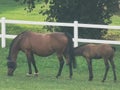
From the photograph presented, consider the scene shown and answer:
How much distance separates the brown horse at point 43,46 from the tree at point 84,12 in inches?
292

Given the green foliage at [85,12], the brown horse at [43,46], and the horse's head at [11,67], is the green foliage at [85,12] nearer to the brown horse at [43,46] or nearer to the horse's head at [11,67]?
the brown horse at [43,46]

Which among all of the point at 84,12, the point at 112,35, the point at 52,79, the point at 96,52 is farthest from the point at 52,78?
the point at 112,35

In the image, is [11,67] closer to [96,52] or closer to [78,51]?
[78,51]

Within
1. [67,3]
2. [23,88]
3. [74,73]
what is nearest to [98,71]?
[74,73]

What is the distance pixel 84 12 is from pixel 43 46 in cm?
810

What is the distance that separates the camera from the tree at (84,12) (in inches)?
873

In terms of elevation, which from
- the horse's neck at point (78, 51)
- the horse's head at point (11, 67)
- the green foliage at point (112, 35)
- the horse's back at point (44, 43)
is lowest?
the green foliage at point (112, 35)

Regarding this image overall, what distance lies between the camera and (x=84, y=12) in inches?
881

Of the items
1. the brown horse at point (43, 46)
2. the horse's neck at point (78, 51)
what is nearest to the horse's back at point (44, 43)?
the brown horse at point (43, 46)

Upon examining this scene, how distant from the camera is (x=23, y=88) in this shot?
41.1 feet

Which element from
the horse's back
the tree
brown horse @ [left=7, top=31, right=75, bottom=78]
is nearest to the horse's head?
brown horse @ [left=7, top=31, right=75, bottom=78]

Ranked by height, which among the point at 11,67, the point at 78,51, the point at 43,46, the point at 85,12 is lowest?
the point at 11,67

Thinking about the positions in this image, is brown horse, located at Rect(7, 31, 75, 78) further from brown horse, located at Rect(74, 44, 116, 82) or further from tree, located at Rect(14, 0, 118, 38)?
tree, located at Rect(14, 0, 118, 38)

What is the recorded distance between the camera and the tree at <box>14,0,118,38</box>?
2218cm
